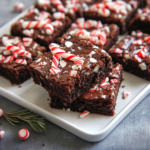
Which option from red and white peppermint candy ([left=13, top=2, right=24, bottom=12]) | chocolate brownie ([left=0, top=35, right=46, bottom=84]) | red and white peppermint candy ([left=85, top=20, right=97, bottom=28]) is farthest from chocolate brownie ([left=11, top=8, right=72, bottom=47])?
red and white peppermint candy ([left=13, top=2, right=24, bottom=12])

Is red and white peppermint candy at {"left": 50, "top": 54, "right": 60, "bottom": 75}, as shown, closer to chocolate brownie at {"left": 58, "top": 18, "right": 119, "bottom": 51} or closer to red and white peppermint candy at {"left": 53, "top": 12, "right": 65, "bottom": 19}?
chocolate brownie at {"left": 58, "top": 18, "right": 119, "bottom": 51}

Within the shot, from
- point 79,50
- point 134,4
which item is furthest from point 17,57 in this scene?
point 134,4

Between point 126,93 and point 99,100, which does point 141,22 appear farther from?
point 99,100

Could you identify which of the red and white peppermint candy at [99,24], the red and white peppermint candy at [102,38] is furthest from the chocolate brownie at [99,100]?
the red and white peppermint candy at [99,24]

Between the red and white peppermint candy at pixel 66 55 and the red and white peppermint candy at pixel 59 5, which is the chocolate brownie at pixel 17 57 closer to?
the red and white peppermint candy at pixel 66 55

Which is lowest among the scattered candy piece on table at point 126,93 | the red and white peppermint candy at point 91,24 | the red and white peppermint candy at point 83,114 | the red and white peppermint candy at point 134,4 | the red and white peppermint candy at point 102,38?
the scattered candy piece on table at point 126,93
